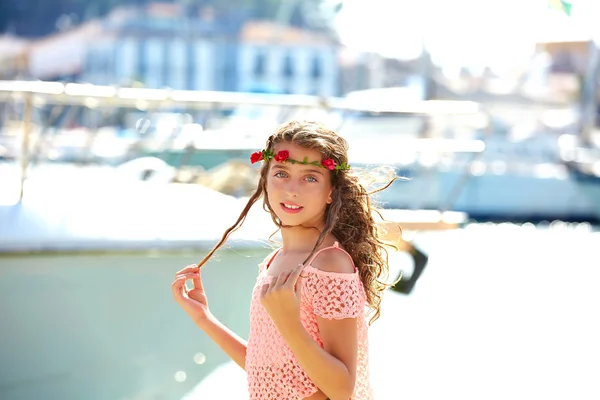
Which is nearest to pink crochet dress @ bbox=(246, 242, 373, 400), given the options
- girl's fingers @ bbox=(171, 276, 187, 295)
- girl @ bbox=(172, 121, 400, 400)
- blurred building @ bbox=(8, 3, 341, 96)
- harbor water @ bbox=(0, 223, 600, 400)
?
girl @ bbox=(172, 121, 400, 400)

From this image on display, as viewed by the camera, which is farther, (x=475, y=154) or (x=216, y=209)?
(x=475, y=154)

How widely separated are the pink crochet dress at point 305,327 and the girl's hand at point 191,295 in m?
0.20

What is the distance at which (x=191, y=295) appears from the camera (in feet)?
7.30

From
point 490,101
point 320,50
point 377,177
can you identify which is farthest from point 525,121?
point 377,177

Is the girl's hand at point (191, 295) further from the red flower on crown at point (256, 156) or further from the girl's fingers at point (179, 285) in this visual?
the red flower on crown at point (256, 156)

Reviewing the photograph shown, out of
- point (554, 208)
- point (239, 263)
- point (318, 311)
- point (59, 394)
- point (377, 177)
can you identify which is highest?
point (377, 177)

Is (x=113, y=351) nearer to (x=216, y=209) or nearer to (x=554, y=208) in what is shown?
(x=216, y=209)

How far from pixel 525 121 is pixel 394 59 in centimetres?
606

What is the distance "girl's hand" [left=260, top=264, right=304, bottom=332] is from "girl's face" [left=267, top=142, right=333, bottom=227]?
0.67ft

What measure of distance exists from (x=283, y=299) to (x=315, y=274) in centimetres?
18

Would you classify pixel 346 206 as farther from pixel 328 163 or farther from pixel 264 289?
pixel 264 289

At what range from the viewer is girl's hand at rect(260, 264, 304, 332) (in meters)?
1.75

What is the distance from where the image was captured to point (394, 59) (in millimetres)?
31953

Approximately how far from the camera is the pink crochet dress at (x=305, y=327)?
189cm
